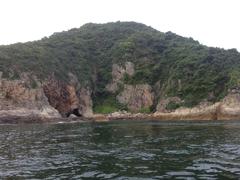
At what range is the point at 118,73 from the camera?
146 metres

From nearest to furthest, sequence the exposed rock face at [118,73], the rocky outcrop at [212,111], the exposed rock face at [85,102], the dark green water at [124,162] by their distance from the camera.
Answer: the dark green water at [124,162]
the rocky outcrop at [212,111]
the exposed rock face at [85,102]
the exposed rock face at [118,73]

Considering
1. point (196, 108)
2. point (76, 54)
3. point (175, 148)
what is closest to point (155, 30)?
point (76, 54)

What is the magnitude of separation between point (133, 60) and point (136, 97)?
20.8 meters

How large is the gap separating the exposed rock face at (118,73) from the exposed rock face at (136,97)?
209 inches

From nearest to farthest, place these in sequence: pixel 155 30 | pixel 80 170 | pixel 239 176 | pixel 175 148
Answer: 1. pixel 239 176
2. pixel 80 170
3. pixel 175 148
4. pixel 155 30

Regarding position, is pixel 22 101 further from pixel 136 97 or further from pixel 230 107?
pixel 230 107

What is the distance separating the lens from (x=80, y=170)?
21.6 meters

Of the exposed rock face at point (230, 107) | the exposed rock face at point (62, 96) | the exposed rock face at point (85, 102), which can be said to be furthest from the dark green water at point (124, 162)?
the exposed rock face at point (85, 102)

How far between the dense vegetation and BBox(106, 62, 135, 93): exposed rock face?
2111 mm

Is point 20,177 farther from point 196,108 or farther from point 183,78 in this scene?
point 183,78

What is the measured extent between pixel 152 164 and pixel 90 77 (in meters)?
121

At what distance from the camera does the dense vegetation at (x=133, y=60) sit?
4520 inches

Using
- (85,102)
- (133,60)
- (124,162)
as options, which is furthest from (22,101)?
(124,162)

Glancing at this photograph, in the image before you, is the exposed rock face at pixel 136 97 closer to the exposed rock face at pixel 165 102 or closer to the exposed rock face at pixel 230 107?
the exposed rock face at pixel 165 102
